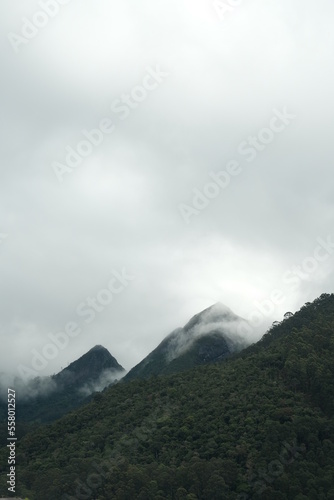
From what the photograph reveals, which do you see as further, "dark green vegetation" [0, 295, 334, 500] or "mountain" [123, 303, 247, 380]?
"mountain" [123, 303, 247, 380]

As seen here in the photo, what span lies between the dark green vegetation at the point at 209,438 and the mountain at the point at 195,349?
175 feet

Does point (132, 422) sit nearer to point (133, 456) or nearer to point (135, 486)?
point (133, 456)

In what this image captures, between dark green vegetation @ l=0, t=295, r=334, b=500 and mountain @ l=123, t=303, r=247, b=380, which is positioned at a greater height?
mountain @ l=123, t=303, r=247, b=380

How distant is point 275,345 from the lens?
4299 inches

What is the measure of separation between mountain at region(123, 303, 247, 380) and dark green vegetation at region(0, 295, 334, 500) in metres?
53.3

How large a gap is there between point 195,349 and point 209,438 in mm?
95450

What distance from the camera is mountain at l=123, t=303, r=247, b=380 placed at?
166500mm

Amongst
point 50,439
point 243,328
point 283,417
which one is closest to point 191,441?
point 283,417

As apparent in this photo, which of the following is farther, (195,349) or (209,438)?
(195,349)

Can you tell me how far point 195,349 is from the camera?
6870 inches

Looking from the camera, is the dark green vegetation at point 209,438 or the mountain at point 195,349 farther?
the mountain at point 195,349

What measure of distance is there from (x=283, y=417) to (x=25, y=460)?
4431 centimetres

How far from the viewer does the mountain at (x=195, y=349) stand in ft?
546

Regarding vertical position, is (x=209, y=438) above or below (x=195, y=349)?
below
